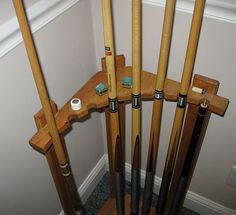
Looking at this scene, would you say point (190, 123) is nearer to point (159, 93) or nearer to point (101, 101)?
point (159, 93)

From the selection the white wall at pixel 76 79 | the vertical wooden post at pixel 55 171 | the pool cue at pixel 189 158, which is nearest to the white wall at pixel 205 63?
the white wall at pixel 76 79

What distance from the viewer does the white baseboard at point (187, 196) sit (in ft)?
4.69

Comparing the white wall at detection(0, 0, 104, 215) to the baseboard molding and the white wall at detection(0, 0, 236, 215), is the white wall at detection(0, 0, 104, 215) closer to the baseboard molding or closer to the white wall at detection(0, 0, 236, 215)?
the white wall at detection(0, 0, 236, 215)

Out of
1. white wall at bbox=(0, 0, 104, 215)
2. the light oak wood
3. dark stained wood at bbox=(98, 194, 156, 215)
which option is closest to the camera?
the light oak wood

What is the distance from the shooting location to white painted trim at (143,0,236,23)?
83 cm

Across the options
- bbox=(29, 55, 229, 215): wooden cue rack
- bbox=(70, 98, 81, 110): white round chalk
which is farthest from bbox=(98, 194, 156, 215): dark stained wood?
bbox=(70, 98, 81, 110): white round chalk

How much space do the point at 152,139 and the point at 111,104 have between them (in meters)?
0.21

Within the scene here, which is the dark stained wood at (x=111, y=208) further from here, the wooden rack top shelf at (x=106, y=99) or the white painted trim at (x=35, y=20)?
the white painted trim at (x=35, y=20)

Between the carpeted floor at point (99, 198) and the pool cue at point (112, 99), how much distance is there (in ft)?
0.94

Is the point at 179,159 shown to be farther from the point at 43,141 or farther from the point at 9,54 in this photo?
the point at 9,54

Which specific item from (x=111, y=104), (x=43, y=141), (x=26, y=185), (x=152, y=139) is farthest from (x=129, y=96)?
(x=26, y=185)

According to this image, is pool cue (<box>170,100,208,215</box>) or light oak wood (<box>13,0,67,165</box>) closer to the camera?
light oak wood (<box>13,0,67,165</box>)

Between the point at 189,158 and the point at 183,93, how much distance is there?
267 millimetres

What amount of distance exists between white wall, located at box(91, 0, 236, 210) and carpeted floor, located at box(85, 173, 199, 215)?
32 centimetres
